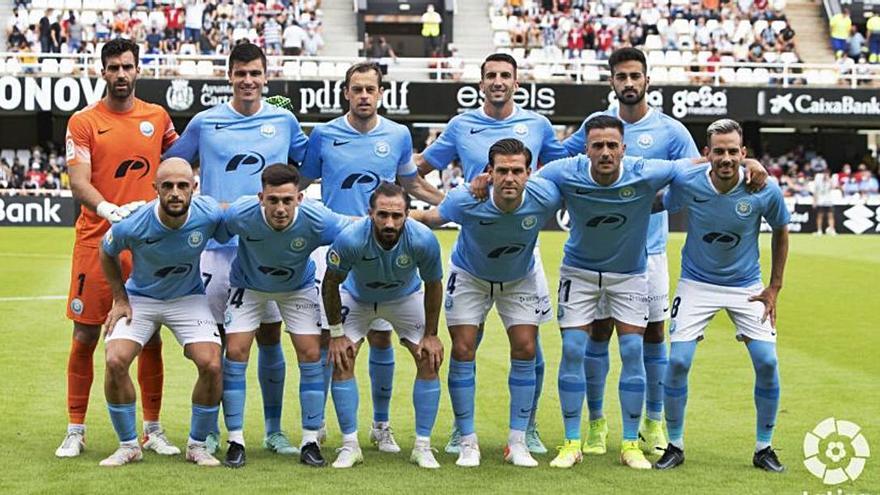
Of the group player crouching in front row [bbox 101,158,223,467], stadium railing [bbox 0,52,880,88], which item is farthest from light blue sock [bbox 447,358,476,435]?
stadium railing [bbox 0,52,880,88]

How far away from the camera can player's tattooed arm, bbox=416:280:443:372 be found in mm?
8445

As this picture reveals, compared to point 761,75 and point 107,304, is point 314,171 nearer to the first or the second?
point 107,304

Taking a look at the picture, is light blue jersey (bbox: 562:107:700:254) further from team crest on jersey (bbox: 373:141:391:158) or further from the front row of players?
team crest on jersey (bbox: 373:141:391:158)

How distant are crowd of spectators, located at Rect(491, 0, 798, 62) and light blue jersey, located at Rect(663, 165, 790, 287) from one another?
3093 cm

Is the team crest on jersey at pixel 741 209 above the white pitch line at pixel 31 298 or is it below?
above

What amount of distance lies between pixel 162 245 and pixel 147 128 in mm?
1050

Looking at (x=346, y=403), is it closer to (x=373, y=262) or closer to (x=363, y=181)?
(x=373, y=262)

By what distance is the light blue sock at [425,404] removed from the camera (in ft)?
27.8

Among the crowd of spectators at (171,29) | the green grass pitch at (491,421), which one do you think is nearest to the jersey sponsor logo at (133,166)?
the green grass pitch at (491,421)

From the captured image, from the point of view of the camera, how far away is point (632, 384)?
28.2ft

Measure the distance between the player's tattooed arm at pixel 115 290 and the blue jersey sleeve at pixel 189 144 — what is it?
977 millimetres

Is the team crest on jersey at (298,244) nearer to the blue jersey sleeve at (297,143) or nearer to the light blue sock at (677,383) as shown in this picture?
the blue jersey sleeve at (297,143)

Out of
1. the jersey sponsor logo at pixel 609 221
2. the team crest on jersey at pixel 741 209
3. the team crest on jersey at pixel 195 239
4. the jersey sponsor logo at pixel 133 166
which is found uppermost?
the jersey sponsor logo at pixel 133 166

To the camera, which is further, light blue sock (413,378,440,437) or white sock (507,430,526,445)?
white sock (507,430,526,445)
